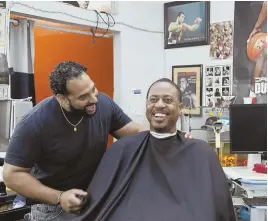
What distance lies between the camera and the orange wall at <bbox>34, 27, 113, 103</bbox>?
4.41 metres

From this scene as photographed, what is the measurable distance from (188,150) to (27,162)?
71 centimetres

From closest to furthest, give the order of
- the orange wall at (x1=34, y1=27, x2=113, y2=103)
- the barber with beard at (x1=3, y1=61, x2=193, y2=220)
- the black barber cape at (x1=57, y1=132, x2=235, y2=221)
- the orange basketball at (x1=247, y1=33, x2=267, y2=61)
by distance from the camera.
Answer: the black barber cape at (x1=57, y1=132, x2=235, y2=221) < the barber with beard at (x1=3, y1=61, x2=193, y2=220) < the orange basketball at (x1=247, y1=33, x2=267, y2=61) < the orange wall at (x1=34, y1=27, x2=113, y2=103)

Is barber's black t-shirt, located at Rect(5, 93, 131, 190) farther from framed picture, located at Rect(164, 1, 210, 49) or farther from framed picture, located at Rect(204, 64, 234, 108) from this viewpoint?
framed picture, located at Rect(164, 1, 210, 49)

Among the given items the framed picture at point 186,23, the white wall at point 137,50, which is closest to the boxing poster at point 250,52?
the framed picture at point 186,23

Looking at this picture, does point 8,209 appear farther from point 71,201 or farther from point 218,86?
point 218,86

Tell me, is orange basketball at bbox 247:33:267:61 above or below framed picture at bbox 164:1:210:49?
below

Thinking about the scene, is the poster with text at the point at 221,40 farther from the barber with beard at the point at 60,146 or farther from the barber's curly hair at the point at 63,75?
the barber's curly hair at the point at 63,75

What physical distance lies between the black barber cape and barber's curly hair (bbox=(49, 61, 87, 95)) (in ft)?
1.26

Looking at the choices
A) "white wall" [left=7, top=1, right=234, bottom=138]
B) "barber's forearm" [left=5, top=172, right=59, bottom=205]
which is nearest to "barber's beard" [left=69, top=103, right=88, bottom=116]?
"barber's forearm" [left=5, top=172, right=59, bottom=205]

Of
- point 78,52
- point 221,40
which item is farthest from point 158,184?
point 78,52

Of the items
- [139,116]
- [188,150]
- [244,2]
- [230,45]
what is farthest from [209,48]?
[188,150]

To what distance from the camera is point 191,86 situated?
3.73 meters

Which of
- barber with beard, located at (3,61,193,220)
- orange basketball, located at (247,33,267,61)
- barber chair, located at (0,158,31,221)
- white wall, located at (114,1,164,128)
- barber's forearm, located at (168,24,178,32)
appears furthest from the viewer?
barber's forearm, located at (168,24,178,32)

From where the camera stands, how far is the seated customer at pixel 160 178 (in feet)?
4.74
